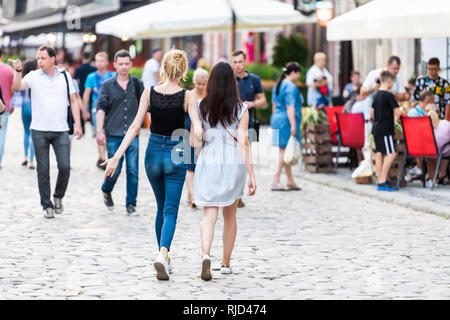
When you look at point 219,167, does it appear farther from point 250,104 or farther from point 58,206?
point 250,104

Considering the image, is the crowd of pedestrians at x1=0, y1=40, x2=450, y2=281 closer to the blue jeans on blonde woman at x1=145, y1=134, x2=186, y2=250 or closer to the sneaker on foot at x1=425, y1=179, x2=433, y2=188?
the blue jeans on blonde woman at x1=145, y1=134, x2=186, y2=250

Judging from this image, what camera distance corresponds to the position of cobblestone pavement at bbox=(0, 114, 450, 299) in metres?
7.30

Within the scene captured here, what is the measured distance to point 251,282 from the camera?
762 cm

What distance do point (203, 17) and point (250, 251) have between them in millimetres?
9839

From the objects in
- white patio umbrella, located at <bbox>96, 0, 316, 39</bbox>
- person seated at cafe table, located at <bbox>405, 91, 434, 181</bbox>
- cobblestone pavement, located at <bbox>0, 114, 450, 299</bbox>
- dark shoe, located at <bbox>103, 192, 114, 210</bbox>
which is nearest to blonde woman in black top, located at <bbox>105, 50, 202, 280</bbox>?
cobblestone pavement, located at <bbox>0, 114, 450, 299</bbox>

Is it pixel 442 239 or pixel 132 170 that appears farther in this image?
pixel 132 170

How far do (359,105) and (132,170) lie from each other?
602 cm

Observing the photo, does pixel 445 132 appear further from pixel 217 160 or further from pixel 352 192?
pixel 217 160

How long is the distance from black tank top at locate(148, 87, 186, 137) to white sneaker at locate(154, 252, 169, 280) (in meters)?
1.01

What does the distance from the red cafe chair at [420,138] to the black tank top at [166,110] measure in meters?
6.27

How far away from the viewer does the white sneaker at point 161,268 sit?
7.54 metres

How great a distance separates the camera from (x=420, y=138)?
13742 mm

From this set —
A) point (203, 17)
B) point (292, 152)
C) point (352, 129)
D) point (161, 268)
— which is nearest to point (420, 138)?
point (292, 152)
